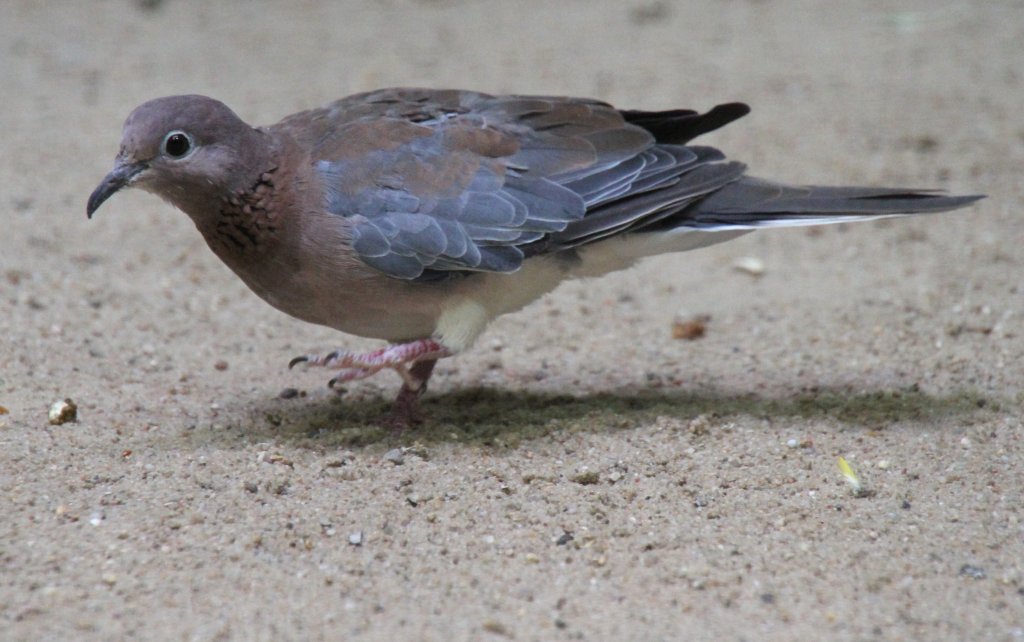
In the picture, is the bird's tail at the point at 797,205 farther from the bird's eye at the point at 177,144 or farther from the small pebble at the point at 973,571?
the bird's eye at the point at 177,144

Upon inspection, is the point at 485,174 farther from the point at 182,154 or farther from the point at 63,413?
the point at 63,413

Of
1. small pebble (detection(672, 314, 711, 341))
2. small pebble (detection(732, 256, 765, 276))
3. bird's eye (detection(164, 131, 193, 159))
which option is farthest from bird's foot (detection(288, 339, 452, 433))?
small pebble (detection(732, 256, 765, 276))

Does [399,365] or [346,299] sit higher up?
[346,299]

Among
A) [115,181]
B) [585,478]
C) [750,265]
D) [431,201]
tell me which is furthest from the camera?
[750,265]

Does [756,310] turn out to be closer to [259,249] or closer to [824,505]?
[824,505]

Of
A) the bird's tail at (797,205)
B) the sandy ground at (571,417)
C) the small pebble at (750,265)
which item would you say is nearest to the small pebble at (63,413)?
the sandy ground at (571,417)

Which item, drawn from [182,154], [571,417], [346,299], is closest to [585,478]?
[571,417]

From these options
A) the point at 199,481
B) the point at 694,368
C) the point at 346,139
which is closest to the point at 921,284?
the point at 694,368
